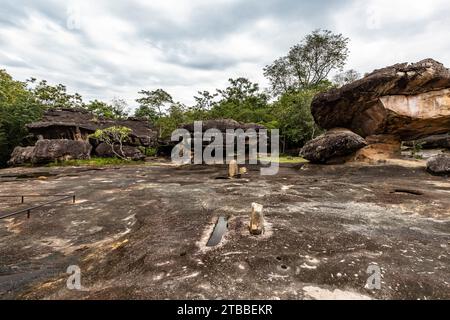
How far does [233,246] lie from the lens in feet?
16.7

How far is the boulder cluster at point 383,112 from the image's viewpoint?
14.8 m

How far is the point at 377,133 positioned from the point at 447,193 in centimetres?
931

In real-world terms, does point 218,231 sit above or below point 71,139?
below

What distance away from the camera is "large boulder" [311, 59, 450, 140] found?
14672mm

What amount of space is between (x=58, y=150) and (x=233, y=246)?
2476 centimetres

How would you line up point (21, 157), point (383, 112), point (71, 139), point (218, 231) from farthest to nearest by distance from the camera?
1. point (71, 139)
2. point (21, 157)
3. point (383, 112)
4. point (218, 231)

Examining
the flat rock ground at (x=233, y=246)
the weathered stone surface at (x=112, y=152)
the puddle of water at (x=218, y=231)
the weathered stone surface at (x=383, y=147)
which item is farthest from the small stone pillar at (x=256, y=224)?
the weathered stone surface at (x=112, y=152)

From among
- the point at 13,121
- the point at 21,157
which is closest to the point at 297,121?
the point at 21,157

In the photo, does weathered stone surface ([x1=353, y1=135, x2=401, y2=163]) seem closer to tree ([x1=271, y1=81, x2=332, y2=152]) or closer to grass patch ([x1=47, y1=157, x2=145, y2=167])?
tree ([x1=271, y1=81, x2=332, y2=152])

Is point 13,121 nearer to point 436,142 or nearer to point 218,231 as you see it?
point 218,231

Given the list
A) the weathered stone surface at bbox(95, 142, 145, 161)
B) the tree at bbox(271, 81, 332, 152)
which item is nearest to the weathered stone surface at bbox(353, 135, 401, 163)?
the tree at bbox(271, 81, 332, 152)

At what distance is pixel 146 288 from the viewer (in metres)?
3.75

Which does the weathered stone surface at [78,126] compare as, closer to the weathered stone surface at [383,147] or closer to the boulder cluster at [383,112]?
the boulder cluster at [383,112]

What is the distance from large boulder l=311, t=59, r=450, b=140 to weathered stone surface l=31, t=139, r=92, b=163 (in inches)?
936
